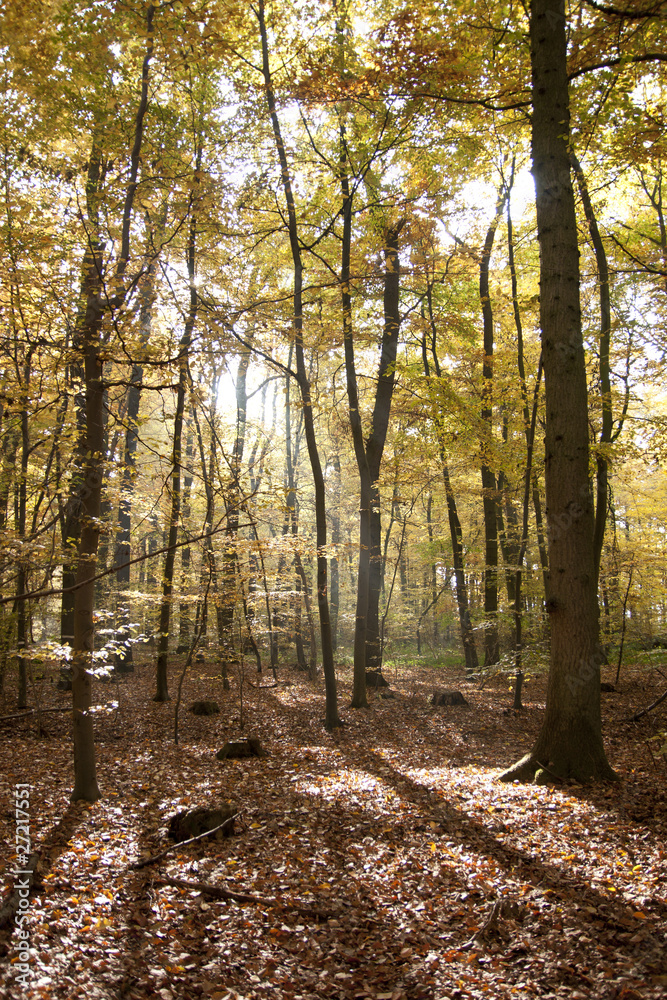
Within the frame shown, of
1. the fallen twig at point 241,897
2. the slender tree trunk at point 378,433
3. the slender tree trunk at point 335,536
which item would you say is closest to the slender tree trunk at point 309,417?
the slender tree trunk at point 378,433

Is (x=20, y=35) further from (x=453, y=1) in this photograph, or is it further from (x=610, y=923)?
(x=610, y=923)

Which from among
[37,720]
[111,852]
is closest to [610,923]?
[111,852]

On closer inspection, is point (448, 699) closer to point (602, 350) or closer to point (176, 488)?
point (602, 350)

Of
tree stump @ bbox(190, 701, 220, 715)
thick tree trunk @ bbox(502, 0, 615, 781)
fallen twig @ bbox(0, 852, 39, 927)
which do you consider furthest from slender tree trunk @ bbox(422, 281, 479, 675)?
fallen twig @ bbox(0, 852, 39, 927)

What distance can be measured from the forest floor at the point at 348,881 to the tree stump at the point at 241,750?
0.55ft

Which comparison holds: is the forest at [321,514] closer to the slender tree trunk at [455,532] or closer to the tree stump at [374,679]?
the tree stump at [374,679]

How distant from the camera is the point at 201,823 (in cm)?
480

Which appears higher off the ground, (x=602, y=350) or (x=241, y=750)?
(x=602, y=350)

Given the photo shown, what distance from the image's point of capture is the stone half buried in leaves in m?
4.71

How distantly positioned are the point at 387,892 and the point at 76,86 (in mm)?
8596

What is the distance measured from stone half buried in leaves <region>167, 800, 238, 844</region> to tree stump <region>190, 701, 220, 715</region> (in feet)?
16.7

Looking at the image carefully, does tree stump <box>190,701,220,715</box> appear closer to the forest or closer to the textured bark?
the forest

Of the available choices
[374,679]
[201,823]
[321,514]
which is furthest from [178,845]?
[374,679]

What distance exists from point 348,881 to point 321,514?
5.51m
